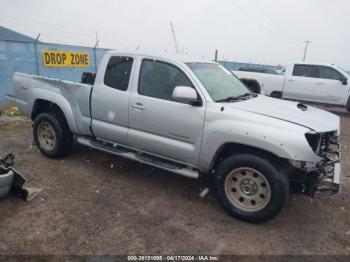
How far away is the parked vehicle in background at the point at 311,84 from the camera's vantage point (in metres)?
11.2

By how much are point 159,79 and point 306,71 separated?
934 cm

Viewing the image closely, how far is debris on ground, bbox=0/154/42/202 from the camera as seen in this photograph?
363 cm

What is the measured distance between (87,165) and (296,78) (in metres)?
9.35

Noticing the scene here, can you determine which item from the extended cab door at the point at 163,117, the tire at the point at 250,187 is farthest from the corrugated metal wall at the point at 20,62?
the tire at the point at 250,187

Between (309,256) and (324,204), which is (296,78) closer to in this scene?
(324,204)

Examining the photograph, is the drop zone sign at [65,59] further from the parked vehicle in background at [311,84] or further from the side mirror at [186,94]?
the side mirror at [186,94]

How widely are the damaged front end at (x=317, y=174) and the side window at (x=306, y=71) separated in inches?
352

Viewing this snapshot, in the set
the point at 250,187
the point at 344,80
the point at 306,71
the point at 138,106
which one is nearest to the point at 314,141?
the point at 250,187

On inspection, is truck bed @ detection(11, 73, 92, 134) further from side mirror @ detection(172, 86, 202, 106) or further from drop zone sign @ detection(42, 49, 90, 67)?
drop zone sign @ detection(42, 49, 90, 67)

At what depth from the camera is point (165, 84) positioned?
4.04 meters

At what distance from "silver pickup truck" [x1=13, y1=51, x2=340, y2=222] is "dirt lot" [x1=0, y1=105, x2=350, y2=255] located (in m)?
0.35

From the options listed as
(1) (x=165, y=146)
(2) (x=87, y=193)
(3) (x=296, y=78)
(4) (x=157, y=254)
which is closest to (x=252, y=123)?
(1) (x=165, y=146)

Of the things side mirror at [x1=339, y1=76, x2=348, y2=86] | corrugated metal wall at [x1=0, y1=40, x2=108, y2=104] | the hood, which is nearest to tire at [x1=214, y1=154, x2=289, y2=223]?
the hood

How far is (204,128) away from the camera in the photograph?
3.63m
